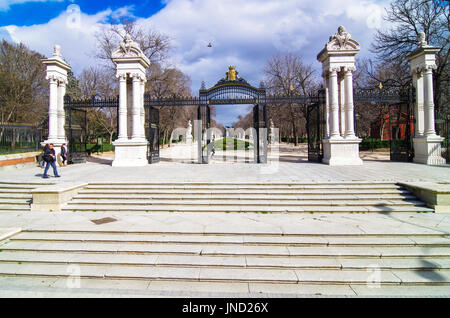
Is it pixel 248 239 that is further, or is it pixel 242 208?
pixel 242 208

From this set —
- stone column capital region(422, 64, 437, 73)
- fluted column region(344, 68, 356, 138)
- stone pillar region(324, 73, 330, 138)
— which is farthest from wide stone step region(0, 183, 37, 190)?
stone column capital region(422, 64, 437, 73)

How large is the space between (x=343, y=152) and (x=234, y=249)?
11.5m

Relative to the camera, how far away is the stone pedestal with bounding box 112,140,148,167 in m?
14.5

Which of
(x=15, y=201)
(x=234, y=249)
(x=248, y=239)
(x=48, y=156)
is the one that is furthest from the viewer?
(x=48, y=156)

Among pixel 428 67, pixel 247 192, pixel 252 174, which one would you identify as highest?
pixel 428 67

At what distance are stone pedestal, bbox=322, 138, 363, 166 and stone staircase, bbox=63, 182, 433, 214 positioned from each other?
5.69 m

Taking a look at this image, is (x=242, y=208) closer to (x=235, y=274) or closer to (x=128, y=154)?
(x=235, y=274)

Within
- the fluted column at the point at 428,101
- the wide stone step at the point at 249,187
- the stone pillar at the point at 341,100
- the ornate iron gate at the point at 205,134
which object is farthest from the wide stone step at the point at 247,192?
the fluted column at the point at 428,101

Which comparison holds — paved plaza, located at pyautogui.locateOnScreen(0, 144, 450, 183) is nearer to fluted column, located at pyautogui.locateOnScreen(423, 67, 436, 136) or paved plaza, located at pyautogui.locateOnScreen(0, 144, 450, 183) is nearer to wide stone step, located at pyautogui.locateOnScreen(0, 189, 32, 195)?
wide stone step, located at pyautogui.locateOnScreen(0, 189, 32, 195)

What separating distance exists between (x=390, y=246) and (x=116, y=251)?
5438 millimetres

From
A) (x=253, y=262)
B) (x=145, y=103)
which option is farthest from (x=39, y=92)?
(x=253, y=262)

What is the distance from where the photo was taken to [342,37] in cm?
1385

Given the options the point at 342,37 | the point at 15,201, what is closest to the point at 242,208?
the point at 15,201

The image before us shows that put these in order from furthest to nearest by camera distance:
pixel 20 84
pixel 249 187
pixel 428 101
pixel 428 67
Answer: pixel 20 84 < pixel 428 101 < pixel 428 67 < pixel 249 187
